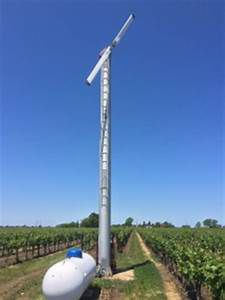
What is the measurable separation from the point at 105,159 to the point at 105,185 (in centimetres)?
149

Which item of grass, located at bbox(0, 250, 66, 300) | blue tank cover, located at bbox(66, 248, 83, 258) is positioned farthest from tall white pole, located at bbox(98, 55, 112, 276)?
blue tank cover, located at bbox(66, 248, 83, 258)

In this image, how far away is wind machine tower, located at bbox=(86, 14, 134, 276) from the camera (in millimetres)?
22438

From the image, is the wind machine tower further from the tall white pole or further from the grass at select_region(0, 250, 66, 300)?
the grass at select_region(0, 250, 66, 300)

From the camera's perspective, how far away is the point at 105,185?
75.5ft

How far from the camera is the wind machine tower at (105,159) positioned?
883 inches

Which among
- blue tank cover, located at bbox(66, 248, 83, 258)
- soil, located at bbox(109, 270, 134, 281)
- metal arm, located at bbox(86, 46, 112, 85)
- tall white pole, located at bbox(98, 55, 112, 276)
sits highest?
metal arm, located at bbox(86, 46, 112, 85)

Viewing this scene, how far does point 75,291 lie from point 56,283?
0.91 meters

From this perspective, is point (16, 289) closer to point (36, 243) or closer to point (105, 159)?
point (105, 159)

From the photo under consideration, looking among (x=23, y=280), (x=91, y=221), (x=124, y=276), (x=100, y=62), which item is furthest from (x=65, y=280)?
(x=91, y=221)

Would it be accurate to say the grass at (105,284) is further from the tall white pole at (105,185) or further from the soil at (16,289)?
the tall white pole at (105,185)

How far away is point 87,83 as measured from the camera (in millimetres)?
26078

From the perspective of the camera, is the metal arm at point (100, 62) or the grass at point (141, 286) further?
the metal arm at point (100, 62)

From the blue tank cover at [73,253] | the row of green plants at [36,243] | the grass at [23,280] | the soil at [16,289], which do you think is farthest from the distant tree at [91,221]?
the blue tank cover at [73,253]

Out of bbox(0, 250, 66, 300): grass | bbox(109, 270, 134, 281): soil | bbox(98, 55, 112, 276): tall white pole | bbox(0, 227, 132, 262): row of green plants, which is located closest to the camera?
bbox(0, 250, 66, 300): grass
